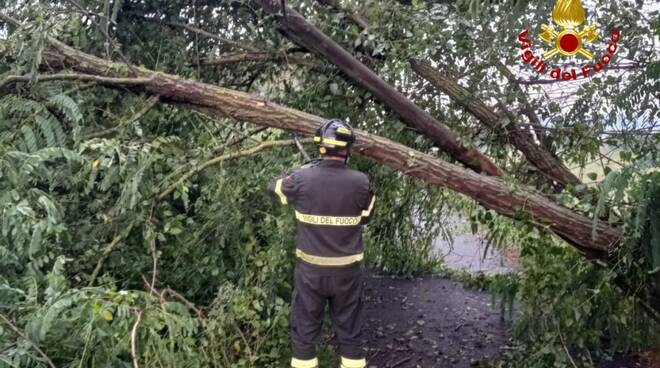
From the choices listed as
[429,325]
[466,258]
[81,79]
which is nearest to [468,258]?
[466,258]

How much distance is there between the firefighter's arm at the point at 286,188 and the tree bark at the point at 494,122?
153 cm

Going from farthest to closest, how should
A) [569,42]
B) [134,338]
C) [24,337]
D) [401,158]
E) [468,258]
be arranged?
1. [468,258]
2. [569,42]
3. [401,158]
4. [134,338]
5. [24,337]

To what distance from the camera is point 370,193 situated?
9.79 feet

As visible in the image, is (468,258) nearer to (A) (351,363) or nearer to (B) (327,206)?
(A) (351,363)

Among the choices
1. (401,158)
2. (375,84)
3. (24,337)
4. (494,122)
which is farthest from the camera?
(494,122)

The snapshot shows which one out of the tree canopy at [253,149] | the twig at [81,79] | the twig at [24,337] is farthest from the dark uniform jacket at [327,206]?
the twig at [24,337]

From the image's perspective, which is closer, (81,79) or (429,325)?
(81,79)

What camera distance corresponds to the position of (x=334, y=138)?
2.84 m

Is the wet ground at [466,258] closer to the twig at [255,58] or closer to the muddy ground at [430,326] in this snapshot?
A: the muddy ground at [430,326]

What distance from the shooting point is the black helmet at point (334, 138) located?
9.30ft

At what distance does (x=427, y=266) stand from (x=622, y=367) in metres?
2.39

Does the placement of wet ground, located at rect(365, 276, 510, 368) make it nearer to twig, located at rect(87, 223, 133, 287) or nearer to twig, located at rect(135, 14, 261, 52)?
twig, located at rect(87, 223, 133, 287)

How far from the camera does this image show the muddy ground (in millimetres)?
4324

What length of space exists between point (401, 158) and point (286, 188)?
2.43 ft
